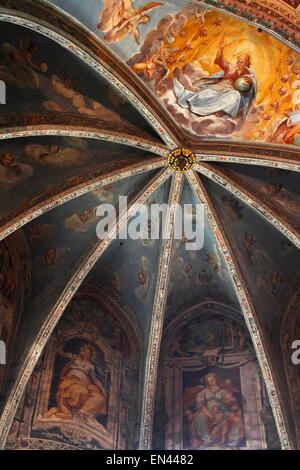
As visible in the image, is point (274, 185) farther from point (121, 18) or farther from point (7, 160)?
point (7, 160)

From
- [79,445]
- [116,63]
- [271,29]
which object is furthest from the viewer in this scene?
Answer: [79,445]

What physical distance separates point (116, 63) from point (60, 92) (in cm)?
150

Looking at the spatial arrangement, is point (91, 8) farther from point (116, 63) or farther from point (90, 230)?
point (90, 230)

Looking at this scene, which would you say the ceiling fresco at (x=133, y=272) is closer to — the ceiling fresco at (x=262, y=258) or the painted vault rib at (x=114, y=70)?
the ceiling fresco at (x=262, y=258)

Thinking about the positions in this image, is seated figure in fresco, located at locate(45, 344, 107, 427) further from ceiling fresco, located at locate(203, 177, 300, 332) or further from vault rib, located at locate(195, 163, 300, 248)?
vault rib, located at locate(195, 163, 300, 248)

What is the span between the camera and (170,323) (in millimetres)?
18922

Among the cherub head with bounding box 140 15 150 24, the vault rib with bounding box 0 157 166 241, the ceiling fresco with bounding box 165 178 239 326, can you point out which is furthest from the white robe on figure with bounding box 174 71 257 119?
the ceiling fresco with bounding box 165 178 239 326

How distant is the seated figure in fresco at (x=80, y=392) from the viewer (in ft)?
53.0

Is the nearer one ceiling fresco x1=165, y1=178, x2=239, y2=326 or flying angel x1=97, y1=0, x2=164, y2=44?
flying angel x1=97, y1=0, x2=164, y2=44

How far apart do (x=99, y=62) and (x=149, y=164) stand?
10.5 ft

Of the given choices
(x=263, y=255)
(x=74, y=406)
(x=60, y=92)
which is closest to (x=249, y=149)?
(x=263, y=255)

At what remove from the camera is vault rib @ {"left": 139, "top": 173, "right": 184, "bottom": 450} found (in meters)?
17.1

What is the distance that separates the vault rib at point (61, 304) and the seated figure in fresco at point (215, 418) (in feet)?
12.9

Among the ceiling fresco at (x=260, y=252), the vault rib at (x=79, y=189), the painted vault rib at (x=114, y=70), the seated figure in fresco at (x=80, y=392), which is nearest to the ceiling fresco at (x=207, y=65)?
the painted vault rib at (x=114, y=70)
